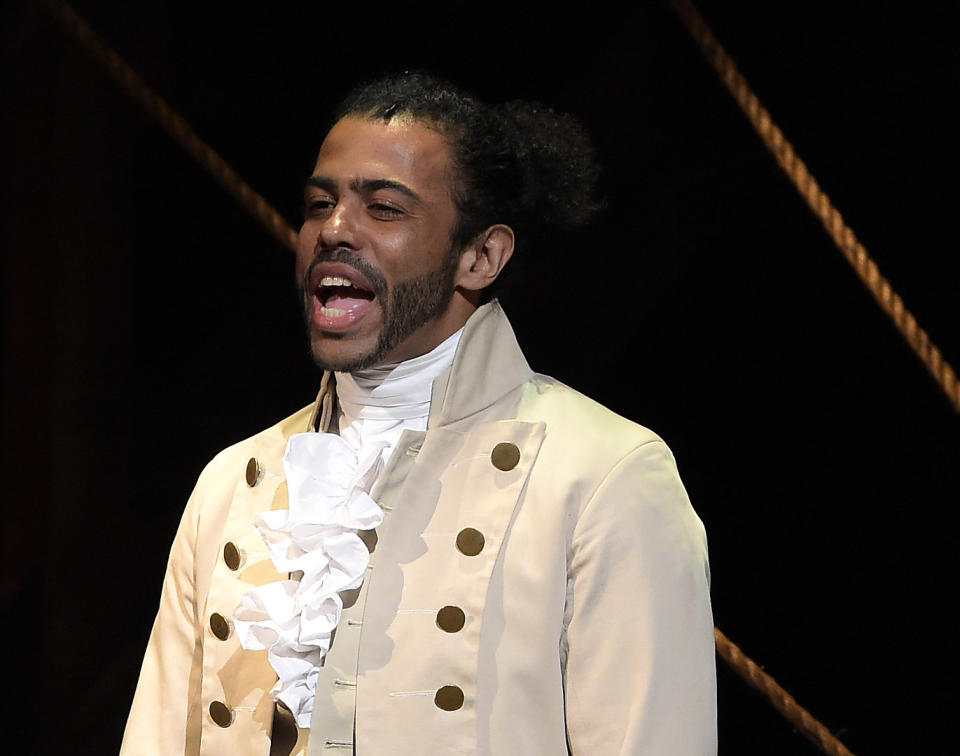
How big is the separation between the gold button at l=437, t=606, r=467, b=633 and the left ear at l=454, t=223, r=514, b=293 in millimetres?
449

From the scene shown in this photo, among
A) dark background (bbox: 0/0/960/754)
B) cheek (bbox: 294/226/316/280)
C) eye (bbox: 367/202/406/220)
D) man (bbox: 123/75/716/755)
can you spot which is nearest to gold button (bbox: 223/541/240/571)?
man (bbox: 123/75/716/755)

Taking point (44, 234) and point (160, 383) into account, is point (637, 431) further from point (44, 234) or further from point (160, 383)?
point (44, 234)

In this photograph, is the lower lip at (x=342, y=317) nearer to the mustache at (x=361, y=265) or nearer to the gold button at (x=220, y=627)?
the mustache at (x=361, y=265)

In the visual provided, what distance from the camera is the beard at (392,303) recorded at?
5.55 feet

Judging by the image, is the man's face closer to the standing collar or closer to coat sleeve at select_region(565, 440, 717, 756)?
the standing collar

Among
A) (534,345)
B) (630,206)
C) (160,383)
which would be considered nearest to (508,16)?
(630,206)

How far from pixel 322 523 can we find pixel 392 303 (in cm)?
29

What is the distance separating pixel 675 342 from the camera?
233 cm

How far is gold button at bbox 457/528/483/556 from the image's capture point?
62.1 inches

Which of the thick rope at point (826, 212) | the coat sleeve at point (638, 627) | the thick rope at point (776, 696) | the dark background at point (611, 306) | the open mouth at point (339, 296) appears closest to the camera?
the coat sleeve at point (638, 627)

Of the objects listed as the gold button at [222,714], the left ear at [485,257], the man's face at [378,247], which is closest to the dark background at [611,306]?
the left ear at [485,257]

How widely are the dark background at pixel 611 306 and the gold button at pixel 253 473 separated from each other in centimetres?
78

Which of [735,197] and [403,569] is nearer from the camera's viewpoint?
[403,569]

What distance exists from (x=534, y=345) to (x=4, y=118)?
1.13m
